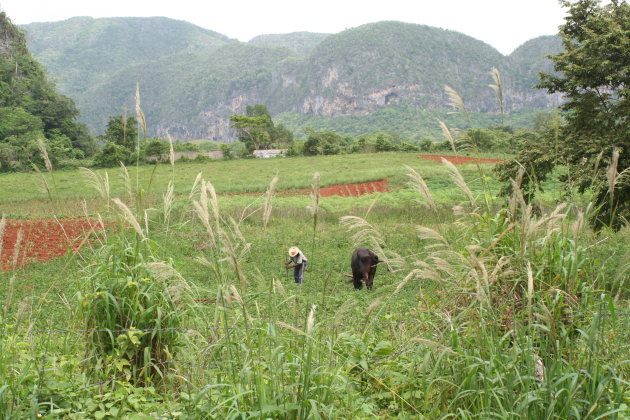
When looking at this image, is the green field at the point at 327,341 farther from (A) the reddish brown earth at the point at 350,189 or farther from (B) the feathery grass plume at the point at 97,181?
(A) the reddish brown earth at the point at 350,189

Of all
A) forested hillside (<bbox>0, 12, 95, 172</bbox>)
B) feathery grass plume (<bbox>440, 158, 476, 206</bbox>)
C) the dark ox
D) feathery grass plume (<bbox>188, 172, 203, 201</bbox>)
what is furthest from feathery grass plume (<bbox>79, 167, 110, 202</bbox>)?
forested hillside (<bbox>0, 12, 95, 172</bbox>)

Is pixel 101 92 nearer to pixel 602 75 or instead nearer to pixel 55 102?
pixel 55 102

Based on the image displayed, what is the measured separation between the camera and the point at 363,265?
10.5 meters

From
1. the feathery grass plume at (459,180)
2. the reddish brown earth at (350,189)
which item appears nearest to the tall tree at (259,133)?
the reddish brown earth at (350,189)

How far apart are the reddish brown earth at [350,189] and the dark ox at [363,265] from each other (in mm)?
17437

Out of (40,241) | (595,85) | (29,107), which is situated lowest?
(40,241)

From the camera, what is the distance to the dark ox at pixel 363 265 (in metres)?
10.4

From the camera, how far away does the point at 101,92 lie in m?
183

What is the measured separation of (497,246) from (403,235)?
12443 mm

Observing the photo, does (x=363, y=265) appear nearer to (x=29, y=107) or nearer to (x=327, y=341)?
(x=327, y=341)

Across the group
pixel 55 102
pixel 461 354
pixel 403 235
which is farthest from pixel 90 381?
pixel 55 102

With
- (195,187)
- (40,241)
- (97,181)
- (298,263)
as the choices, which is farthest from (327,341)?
(40,241)

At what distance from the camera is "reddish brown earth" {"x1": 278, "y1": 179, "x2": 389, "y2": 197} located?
29.0m

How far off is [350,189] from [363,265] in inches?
801
